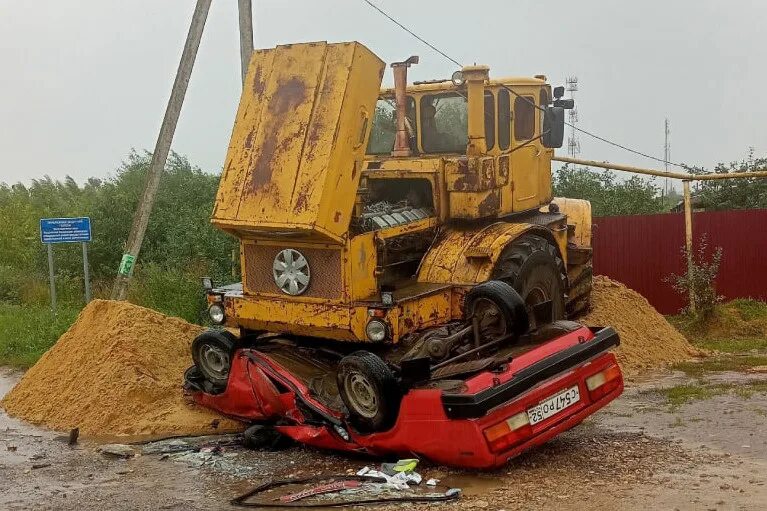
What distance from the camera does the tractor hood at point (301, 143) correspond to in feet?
24.4

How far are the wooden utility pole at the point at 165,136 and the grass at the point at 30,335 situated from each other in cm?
119

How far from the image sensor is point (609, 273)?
1598cm

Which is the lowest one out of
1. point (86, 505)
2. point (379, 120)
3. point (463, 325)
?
point (86, 505)

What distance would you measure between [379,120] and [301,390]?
11.7 feet

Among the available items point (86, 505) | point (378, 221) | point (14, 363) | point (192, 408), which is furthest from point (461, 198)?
point (14, 363)

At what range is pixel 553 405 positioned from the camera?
6.95 metres

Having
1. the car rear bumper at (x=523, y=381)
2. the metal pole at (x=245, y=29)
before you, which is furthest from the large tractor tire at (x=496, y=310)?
the metal pole at (x=245, y=29)

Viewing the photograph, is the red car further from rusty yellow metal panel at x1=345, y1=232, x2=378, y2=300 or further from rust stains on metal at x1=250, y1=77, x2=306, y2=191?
rust stains on metal at x1=250, y1=77, x2=306, y2=191

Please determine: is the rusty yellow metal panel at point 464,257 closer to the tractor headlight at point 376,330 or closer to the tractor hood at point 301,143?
the tractor headlight at point 376,330

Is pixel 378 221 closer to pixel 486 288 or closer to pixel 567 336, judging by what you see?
pixel 486 288

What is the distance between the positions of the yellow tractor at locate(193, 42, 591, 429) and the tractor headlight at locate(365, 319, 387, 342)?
0.05ft

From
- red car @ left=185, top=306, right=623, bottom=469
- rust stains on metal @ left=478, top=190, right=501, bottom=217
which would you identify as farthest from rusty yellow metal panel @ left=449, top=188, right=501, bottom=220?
red car @ left=185, top=306, right=623, bottom=469

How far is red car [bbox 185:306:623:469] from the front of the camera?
21.4 ft

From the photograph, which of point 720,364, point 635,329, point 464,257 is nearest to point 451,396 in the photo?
point 464,257
